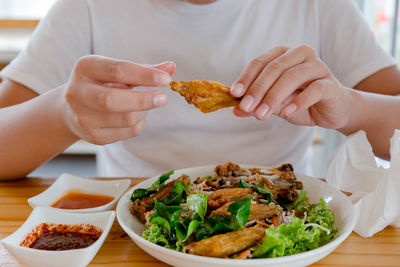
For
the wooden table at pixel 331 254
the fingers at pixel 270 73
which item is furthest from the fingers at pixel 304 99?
the wooden table at pixel 331 254

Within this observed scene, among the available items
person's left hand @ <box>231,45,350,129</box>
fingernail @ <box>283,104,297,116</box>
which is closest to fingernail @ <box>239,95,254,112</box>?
person's left hand @ <box>231,45,350,129</box>

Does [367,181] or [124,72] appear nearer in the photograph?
[124,72]

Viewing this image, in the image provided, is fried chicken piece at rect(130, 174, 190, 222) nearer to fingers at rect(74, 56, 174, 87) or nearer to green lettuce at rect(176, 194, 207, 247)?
green lettuce at rect(176, 194, 207, 247)

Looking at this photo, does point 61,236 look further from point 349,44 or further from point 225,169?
point 349,44

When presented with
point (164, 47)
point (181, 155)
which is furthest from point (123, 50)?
point (181, 155)

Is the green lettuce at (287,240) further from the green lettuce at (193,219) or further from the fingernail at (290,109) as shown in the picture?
the fingernail at (290,109)

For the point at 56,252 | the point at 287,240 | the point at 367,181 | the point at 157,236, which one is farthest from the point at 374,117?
the point at 56,252
